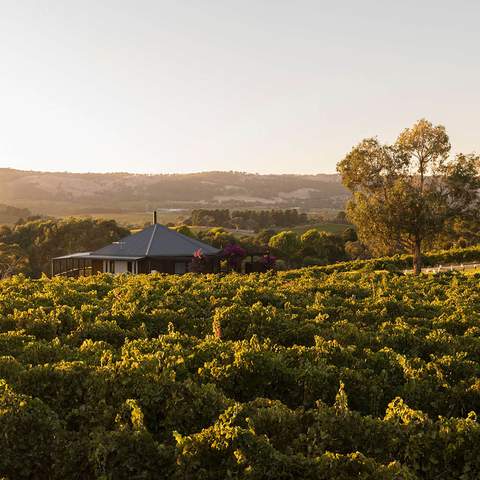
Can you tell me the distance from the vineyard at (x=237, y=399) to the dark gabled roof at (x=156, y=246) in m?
33.1

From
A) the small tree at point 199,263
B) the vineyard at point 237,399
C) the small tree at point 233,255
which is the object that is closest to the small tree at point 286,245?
the small tree at point 199,263

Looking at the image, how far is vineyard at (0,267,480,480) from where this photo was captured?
6.45m

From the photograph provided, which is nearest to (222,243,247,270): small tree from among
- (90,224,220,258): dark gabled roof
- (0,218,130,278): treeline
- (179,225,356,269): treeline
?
(90,224,220,258): dark gabled roof

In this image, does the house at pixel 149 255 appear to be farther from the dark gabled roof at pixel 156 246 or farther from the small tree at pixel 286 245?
the small tree at pixel 286 245

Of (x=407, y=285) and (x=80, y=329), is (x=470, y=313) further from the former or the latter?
(x=80, y=329)

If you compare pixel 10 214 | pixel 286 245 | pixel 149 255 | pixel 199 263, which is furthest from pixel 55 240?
pixel 10 214

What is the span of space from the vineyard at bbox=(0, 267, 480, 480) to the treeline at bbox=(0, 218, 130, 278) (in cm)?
8009

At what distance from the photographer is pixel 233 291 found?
1847 centimetres

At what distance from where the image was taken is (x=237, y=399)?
8.92m

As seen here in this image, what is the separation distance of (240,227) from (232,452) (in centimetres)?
13425

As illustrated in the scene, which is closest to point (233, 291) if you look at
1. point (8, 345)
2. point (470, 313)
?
point (470, 313)

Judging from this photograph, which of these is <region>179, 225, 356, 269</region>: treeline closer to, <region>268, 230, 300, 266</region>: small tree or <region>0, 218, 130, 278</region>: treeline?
<region>268, 230, 300, 266</region>: small tree

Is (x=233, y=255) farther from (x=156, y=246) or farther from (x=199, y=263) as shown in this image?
(x=156, y=246)

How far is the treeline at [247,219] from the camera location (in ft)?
468
